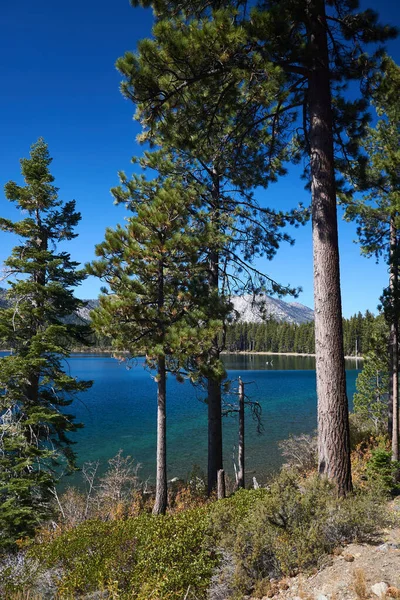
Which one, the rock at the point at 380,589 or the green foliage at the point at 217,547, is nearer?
the rock at the point at 380,589

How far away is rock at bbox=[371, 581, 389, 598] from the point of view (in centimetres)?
291

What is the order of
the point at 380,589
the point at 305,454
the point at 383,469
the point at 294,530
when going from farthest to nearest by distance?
the point at 305,454, the point at 383,469, the point at 294,530, the point at 380,589

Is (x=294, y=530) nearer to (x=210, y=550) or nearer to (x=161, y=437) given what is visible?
(x=210, y=550)

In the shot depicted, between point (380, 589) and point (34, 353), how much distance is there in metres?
9.32

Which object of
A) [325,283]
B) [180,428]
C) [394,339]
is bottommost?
[180,428]

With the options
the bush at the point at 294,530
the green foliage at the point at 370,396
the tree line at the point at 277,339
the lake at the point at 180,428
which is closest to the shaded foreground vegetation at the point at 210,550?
the bush at the point at 294,530

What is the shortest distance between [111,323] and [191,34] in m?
5.87

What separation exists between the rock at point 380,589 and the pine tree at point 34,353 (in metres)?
8.43

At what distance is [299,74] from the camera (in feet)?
18.9

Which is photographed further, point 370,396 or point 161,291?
point 370,396

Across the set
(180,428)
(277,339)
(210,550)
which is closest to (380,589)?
(210,550)

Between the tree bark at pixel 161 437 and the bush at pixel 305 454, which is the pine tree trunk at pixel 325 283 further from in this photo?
the bush at pixel 305 454

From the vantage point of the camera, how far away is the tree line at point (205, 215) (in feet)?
16.3

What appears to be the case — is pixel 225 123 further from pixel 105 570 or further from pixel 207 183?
pixel 105 570
